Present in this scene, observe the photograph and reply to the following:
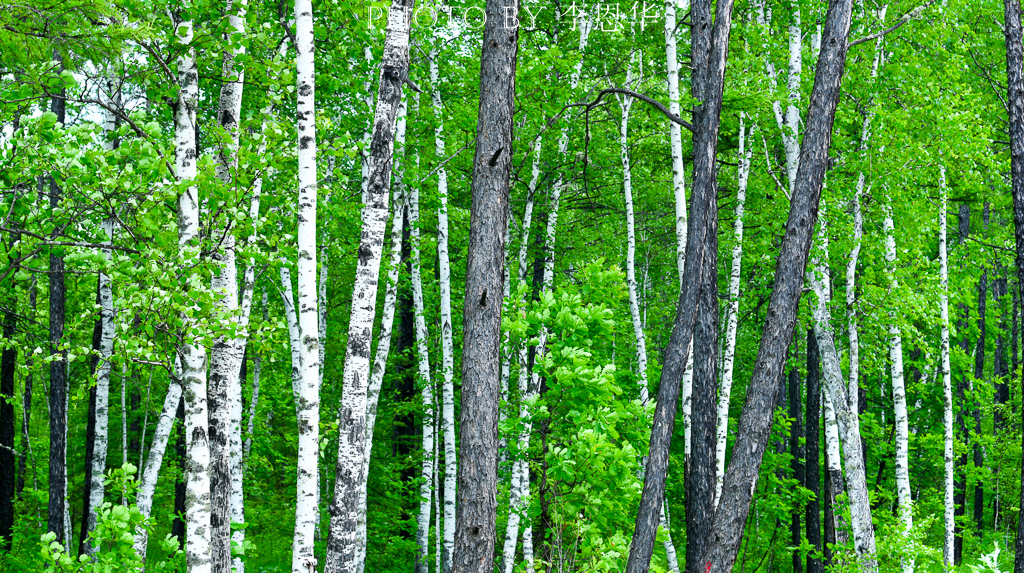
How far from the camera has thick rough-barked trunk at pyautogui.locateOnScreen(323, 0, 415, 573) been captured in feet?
17.8

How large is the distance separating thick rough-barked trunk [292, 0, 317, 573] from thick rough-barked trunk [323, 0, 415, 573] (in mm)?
248

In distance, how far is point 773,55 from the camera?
437 inches

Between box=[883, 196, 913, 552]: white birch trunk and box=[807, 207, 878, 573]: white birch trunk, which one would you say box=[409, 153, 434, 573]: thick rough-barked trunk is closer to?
box=[807, 207, 878, 573]: white birch trunk

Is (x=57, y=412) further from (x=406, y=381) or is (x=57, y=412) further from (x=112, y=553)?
(x=406, y=381)

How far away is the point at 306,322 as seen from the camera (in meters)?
5.28

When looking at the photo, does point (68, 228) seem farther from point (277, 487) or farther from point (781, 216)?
point (277, 487)

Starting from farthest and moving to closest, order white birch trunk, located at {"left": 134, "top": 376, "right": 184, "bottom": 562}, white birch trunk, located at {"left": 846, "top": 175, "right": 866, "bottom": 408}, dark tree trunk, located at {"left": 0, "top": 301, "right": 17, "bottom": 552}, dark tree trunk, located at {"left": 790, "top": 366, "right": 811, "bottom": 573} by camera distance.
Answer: dark tree trunk, located at {"left": 790, "top": 366, "right": 811, "bottom": 573} < dark tree trunk, located at {"left": 0, "top": 301, "right": 17, "bottom": 552} < white birch trunk, located at {"left": 846, "top": 175, "right": 866, "bottom": 408} < white birch trunk, located at {"left": 134, "top": 376, "right": 184, "bottom": 562}

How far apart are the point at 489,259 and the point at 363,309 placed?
1.04m

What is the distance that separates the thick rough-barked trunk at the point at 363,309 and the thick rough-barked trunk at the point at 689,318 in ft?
7.81

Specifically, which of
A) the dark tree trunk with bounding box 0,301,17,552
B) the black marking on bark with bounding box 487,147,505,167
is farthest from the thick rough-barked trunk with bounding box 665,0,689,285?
the dark tree trunk with bounding box 0,301,17,552

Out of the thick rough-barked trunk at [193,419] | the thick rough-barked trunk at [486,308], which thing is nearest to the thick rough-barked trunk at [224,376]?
the thick rough-barked trunk at [193,419]

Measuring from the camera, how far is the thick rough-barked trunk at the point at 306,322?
17.2 feet

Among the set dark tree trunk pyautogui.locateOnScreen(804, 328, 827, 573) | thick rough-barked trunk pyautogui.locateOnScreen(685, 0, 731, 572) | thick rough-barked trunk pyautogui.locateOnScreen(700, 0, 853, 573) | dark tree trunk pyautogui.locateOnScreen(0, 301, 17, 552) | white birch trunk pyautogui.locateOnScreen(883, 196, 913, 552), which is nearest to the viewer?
thick rough-barked trunk pyautogui.locateOnScreen(700, 0, 853, 573)

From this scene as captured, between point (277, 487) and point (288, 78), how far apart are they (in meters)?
18.5
